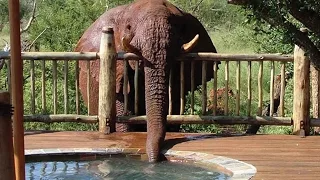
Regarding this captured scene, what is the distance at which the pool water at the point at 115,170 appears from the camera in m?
6.46

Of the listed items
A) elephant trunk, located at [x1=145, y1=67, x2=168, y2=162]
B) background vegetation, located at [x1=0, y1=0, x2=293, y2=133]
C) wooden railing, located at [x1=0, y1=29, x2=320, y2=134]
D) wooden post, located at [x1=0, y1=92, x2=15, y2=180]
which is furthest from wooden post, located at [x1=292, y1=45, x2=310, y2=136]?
wooden post, located at [x1=0, y1=92, x2=15, y2=180]

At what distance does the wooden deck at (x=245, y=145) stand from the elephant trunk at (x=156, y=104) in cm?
19

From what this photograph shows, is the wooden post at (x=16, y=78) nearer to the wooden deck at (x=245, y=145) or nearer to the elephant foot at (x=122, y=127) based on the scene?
the wooden deck at (x=245, y=145)

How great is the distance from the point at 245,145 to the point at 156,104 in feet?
3.37

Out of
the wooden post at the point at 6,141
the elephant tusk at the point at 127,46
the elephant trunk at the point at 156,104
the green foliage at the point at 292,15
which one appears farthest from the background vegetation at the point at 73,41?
the wooden post at the point at 6,141

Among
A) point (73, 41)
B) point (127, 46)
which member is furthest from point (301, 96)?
point (73, 41)

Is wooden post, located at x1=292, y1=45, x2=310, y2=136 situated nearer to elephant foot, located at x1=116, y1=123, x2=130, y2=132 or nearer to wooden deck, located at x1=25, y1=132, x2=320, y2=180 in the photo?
wooden deck, located at x1=25, y1=132, x2=320, y2=180

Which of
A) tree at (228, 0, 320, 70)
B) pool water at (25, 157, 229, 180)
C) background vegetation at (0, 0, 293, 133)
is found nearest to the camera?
tree at (228, 0, 320, 70)

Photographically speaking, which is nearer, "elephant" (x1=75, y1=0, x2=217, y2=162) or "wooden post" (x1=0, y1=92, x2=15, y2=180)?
"wooden post" (x1=0, y1=92, x2=15, y2=180)

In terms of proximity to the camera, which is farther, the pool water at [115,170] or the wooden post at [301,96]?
the wooden post at [301,96]

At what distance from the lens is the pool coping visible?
6167 mm

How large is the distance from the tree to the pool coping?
1.68m

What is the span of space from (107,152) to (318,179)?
224 centimetres

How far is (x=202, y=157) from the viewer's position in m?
6.82
